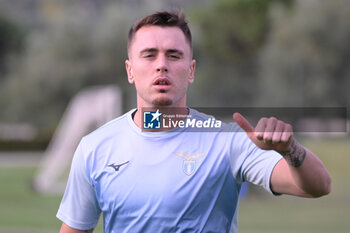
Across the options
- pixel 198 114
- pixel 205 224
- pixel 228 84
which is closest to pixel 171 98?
pixel 198 114

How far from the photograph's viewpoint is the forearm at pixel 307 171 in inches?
131

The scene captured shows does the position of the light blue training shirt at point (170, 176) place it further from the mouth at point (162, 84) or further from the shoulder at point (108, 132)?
the mouth at point (162, 84)

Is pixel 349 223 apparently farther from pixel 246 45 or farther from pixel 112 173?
pixel 246 45

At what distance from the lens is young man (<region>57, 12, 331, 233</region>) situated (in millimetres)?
3721

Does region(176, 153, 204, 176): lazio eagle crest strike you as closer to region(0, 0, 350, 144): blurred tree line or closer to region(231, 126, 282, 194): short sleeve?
→ region(231, 126, 282, 194): short sleeve

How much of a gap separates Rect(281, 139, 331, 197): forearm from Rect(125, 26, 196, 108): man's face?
2.61 ft

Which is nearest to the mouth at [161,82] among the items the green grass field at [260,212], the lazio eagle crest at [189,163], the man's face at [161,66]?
the man's face at [161,66]

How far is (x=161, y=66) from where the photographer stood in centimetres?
377

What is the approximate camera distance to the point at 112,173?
3.88 metres

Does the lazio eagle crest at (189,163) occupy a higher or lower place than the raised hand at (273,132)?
lower

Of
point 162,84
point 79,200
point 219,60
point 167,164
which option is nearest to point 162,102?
point 162,84

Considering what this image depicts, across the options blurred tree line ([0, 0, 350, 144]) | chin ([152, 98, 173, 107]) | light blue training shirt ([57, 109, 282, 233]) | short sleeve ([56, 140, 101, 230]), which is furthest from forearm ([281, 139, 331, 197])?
blurred tree line ([0, 0, 350, 144])

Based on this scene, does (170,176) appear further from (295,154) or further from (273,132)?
(273,132)

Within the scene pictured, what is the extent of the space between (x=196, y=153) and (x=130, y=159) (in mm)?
372
